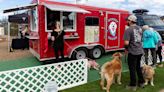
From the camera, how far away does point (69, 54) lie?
34.1 feet

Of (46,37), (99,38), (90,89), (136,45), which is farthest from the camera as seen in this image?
(99,38)

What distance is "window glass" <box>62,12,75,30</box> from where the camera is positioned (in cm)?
1026

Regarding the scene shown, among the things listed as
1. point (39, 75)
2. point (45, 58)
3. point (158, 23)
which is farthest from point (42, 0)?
point (158, 23)

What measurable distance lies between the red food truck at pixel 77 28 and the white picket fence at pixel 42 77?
8.86 feet

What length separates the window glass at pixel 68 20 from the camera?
10258 millimetres

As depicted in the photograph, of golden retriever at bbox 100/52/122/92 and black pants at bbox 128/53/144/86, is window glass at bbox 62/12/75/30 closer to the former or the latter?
golden retriever at bbox 100/52/122/92

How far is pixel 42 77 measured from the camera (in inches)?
259

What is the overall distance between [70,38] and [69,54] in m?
0.63

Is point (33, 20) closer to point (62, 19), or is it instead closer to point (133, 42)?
point (62, 19)

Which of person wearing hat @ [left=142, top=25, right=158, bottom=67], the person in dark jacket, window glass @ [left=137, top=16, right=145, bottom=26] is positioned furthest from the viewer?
window glass @ [left=137, top=16, right=145, bottom=26]

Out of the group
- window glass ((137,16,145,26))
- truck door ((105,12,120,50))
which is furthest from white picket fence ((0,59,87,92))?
window glass ((137,16,145,26))

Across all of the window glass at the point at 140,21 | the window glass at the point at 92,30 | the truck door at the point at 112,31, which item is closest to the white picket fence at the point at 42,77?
the window glass at the point at 92,30

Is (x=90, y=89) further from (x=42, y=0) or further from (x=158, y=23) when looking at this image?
(x=158, y=23)

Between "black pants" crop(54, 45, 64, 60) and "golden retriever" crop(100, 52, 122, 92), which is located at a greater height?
"black pants" crop(54, 45, 64, 60)
